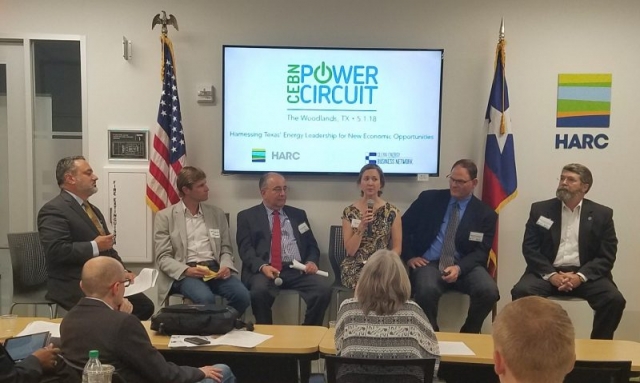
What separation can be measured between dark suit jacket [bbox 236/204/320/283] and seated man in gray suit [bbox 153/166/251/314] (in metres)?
0.11

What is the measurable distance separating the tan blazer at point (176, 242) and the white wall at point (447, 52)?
2.41 ft

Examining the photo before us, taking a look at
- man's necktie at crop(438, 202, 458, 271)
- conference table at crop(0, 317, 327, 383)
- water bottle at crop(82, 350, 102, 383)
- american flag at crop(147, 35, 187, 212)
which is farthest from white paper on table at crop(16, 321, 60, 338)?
man's necktie at crop(438, 202, 458, 271)

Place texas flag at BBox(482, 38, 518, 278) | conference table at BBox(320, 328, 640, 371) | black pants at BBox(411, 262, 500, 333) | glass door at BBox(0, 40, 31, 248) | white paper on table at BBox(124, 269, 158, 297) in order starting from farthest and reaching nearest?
glass door at BBox(0, 40, 31, 248)
texas flag at BBox(482, 38, 518, 278)
black pants at BBox(411, 262, 500, 333)
white paper on table at BBox(124, 269, 158, 297)
conference table at BBox(320, 328, 640, 371)

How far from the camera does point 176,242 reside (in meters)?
4.33

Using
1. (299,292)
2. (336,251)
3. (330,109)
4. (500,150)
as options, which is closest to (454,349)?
(299,292)

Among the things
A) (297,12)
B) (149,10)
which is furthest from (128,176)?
(297,12)

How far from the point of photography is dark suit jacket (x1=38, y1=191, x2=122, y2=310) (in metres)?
3.72

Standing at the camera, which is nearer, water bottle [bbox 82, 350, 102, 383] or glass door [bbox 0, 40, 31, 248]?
water bottle [bbox 82, 350, 102, 383]

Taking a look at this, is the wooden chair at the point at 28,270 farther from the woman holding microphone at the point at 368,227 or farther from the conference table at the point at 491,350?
the conference table at the point at 491,350

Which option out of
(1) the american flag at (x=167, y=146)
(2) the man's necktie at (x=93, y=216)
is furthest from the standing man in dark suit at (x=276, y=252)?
(2) the man's necktie at (x=93, y=216)

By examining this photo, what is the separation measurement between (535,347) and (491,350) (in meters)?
1.40

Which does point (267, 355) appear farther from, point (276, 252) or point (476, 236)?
point (476, 236)

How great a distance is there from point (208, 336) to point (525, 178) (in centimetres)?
326

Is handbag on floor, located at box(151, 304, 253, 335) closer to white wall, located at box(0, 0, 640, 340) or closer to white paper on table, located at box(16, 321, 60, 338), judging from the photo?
white paper on table, located at box(16, 321, 60, 338)
